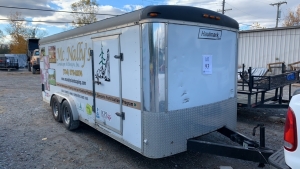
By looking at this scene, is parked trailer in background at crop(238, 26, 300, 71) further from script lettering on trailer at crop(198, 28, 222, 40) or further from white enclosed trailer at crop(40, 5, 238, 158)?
script lettering on trailer at crop(198, 28, 222, 40)

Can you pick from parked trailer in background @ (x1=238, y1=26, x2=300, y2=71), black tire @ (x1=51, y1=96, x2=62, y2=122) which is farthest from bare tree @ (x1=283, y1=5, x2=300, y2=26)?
black tire @ (x1=51, y1=96, x2=62, y2=122)

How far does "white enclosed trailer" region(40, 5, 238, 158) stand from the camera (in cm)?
325

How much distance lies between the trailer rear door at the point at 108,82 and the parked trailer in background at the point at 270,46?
14.3m

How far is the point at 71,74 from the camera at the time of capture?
566 cm

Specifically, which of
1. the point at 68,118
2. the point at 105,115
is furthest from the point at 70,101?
the point at 105,115

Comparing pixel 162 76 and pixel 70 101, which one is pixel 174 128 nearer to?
pixel 162 76

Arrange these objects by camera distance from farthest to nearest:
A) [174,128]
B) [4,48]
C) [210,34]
Result: [4,48] < [210,34] < [174,128]

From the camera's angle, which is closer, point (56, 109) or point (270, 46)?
point (56, 109)

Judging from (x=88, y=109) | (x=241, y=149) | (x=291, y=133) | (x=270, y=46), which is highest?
(x=270, y=46)

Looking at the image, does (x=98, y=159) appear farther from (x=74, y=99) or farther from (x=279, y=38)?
(x=279, y=38)

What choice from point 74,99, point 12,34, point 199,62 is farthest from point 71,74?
point 12,34

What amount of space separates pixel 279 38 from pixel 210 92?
13.9m

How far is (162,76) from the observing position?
324 centimetres

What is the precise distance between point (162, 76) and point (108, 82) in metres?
1.29
